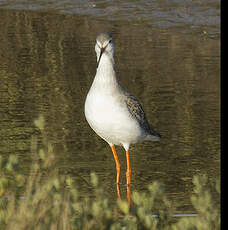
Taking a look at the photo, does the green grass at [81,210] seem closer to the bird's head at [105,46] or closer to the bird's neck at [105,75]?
the bird's neck at [105,75]

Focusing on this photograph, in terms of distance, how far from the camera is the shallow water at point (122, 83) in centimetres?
917

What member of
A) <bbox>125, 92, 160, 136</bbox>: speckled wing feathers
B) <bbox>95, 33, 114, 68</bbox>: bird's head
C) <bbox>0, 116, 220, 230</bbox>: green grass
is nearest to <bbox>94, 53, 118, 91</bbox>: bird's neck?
<bbox>95, 33, 114, 68</bbox>: bird's head

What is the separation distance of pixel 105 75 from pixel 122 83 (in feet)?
16.7

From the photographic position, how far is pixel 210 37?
55.2ft

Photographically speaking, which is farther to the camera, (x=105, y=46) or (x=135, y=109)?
(x=135, y=109)

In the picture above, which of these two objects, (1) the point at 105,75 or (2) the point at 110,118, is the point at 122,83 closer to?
(1) the point at 105,75

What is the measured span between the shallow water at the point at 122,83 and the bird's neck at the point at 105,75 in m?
1.06

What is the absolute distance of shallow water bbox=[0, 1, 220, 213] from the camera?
30.1ft

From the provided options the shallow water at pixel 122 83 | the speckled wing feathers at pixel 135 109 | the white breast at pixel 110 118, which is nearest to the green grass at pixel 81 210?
the white breast at pixel 110 118

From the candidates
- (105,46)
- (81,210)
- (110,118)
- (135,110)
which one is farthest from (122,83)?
(81,210)

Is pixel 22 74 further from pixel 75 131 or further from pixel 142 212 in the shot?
pixel 142 212

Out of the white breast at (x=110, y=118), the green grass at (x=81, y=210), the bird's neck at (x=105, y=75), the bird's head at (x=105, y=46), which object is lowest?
the green grass at (x=81, y=210)

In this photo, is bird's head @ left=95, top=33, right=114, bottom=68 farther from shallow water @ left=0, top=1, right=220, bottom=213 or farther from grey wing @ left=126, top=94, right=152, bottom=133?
shallow water @ left=0, top=1, right=220, bottom=213

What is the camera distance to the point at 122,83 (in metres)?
13.2
